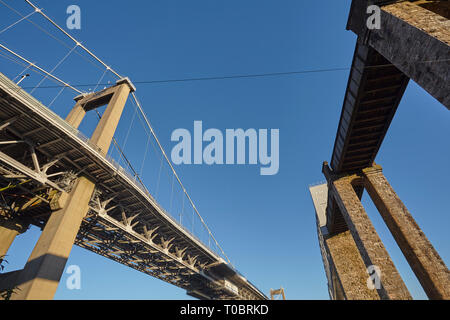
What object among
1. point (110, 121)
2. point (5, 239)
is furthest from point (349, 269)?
point (5, 239)

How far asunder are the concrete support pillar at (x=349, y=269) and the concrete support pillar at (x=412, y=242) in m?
5.98

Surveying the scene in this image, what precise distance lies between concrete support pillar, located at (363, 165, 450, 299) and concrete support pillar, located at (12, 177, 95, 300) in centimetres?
1591

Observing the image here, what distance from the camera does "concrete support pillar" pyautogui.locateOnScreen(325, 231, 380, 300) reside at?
14421mm

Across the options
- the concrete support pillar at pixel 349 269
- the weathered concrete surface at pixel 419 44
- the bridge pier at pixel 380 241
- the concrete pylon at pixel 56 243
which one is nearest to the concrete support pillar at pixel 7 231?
the concrete pylon at pixel 56 243

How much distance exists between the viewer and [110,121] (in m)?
15.9

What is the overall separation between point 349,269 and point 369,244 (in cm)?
692

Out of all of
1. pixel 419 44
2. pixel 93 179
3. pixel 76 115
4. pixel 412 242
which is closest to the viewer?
pixel 419 44

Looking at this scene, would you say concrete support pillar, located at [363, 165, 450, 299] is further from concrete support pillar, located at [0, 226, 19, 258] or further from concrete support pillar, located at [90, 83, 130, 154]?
concrete support pillar, located at [0, 226, 19, 258]

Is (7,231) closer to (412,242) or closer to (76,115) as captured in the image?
(76,115)

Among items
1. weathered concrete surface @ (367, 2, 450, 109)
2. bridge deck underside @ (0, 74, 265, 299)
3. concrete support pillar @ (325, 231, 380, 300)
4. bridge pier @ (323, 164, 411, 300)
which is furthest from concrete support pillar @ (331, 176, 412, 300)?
bridge deck underside @ (0, 74, 265, 299)

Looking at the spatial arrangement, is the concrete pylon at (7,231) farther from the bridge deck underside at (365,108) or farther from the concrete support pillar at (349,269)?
the concrete support pillar at (349,269)
